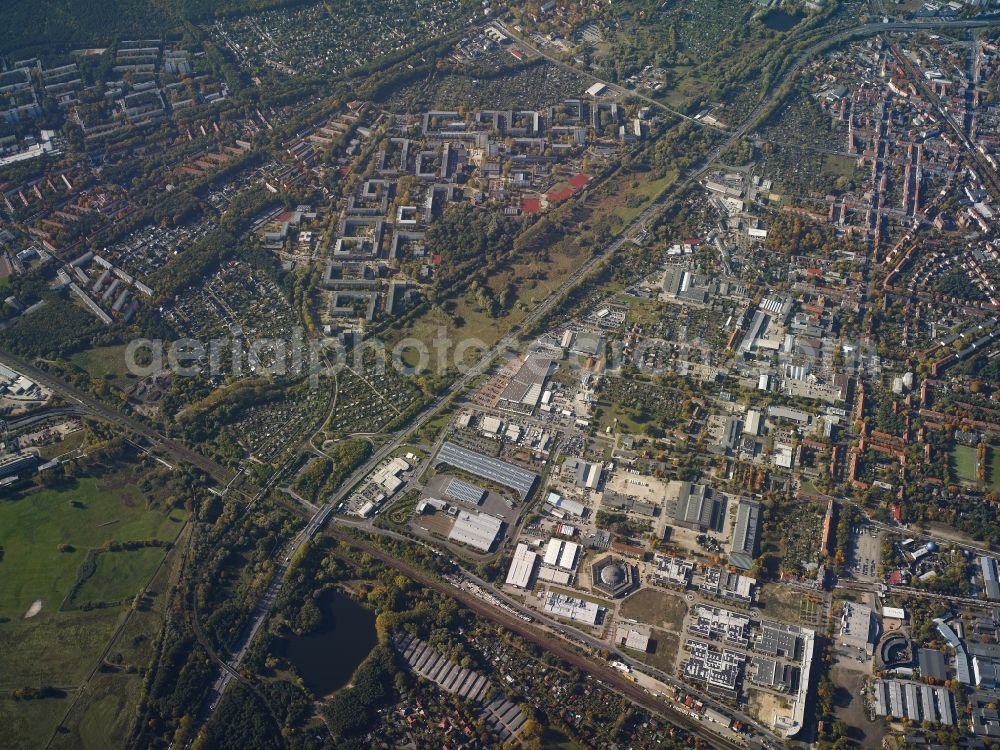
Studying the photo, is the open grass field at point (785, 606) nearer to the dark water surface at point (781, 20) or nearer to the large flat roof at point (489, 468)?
the large flat roof at point (489, 468)

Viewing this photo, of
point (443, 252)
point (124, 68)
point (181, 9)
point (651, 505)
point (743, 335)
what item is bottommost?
point (651, 505)

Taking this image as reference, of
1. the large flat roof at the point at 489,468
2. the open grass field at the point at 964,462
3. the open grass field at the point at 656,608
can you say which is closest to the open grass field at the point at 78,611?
the large flat roof at the point at 489,468

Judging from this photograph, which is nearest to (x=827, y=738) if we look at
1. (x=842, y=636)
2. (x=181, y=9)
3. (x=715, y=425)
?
(x=842, y=636)

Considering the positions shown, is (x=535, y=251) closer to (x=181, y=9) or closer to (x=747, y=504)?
(x=747, y=504)

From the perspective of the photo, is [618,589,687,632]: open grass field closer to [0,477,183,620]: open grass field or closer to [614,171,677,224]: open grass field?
[0,477,183,620]: open grass field

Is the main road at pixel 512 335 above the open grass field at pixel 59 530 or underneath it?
above

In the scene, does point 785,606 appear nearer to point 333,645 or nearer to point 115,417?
point 333,645

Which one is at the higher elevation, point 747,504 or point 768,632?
point 747,504

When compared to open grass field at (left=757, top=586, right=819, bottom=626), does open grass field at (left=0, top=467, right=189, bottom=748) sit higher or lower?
lower

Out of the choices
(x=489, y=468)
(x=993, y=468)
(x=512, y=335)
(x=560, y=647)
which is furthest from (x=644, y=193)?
(x=560, y=647)

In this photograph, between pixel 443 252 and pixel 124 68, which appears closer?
pixel 443 252

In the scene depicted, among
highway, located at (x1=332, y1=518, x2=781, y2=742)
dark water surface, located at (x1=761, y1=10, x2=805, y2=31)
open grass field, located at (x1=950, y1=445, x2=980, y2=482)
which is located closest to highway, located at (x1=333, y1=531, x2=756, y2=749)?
highway, located at (x1=332, y1=518, x2=781, y2=742)
